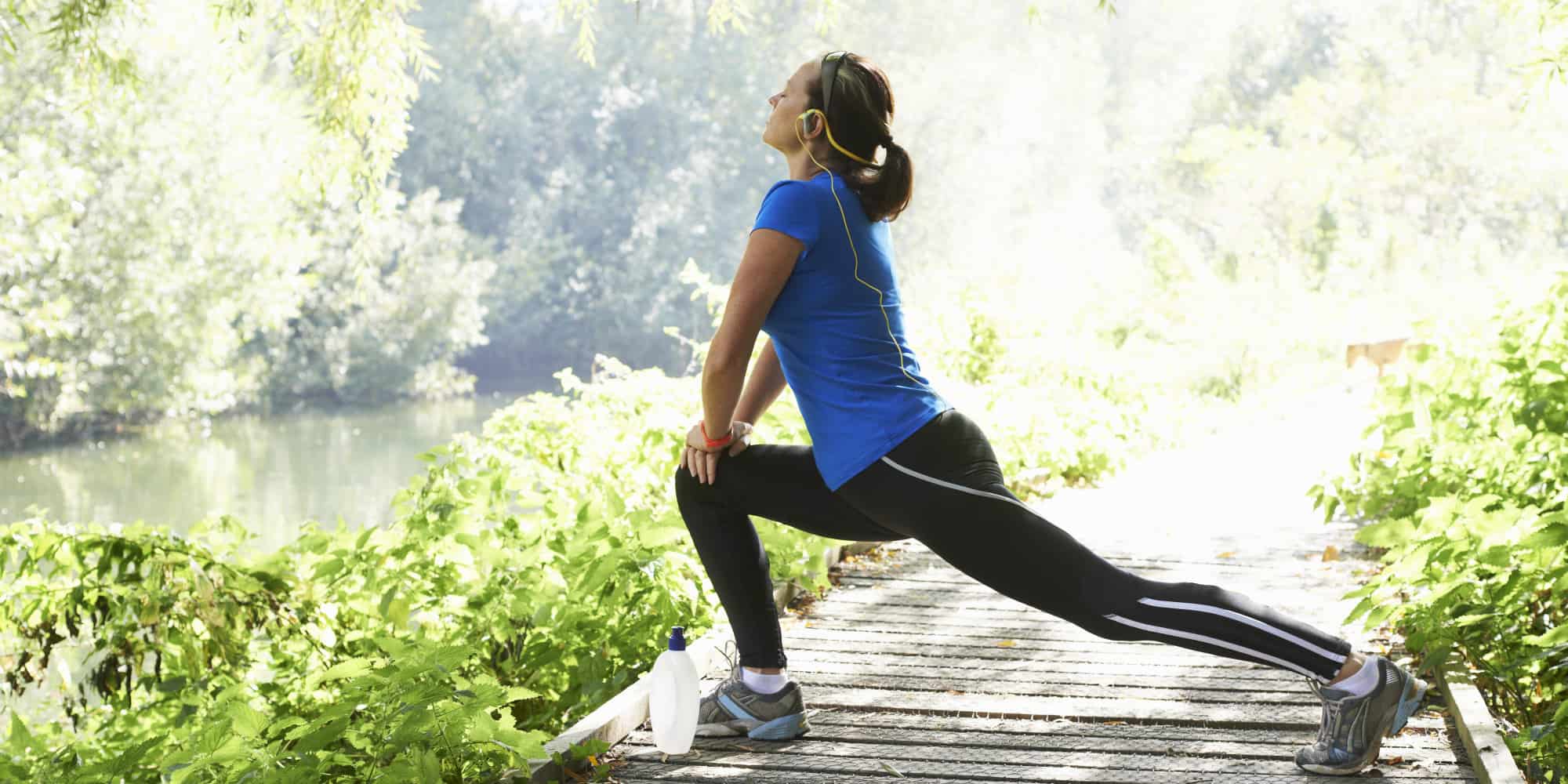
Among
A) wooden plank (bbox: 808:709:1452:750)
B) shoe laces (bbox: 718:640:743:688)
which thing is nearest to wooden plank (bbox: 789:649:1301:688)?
shoe laces (bbox: 718:640:743:688)

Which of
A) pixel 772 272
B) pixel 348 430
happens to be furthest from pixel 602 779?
pixel 348 430

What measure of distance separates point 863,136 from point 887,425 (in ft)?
1.86

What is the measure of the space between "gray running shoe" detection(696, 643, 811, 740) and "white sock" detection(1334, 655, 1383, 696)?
1.12 m

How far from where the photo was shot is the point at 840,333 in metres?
2.69

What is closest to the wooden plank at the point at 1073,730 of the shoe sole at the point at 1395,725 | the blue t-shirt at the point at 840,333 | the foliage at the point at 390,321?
the shoe sole at the point at 1395,725

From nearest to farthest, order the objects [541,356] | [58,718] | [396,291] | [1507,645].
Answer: [1507,645], [58,718], [396,291], [541,356]

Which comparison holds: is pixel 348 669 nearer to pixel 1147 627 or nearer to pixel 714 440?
pixel 714 440

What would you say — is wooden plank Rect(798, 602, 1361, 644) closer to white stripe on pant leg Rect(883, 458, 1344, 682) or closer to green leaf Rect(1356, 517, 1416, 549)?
green leaf Rect(1356, 517, 1416, 549)

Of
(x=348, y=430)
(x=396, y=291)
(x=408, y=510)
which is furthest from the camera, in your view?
(x=396, y=291)

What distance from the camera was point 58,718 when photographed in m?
6.19

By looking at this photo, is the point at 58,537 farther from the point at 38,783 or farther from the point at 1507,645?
the point at 1507,645

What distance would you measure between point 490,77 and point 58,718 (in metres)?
40.6

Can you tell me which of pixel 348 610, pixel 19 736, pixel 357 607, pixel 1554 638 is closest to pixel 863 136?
pixel 1554 638

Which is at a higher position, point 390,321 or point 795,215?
point 795,215
